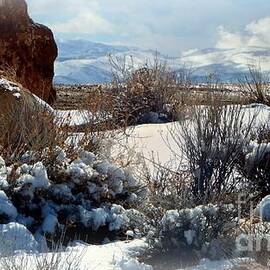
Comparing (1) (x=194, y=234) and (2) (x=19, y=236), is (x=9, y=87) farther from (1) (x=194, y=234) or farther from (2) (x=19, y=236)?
(1) (x=194, y=234)

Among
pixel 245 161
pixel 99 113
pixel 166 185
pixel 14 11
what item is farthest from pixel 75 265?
pixel 14 11

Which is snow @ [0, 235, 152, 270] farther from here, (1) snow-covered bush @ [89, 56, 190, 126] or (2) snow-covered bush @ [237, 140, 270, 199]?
(1) snow-covered bush @ [89, 56, 190, 126]

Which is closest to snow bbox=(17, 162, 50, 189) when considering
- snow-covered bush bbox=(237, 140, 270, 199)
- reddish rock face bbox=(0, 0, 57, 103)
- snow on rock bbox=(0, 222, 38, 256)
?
snow on rock bbox=(0, 222, 38, 256)

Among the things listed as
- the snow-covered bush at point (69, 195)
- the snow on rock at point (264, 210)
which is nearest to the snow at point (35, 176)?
the snow-covered bush at point (69, 195)

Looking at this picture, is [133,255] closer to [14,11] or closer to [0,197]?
[0,197]

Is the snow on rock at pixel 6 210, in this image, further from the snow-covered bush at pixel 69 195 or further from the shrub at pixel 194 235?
the shrub at pixel 194 235

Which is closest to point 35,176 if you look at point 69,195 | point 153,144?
point 69,195

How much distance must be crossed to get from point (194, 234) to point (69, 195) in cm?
237

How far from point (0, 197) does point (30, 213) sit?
0.49m

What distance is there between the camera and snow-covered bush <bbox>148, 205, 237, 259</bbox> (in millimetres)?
6766

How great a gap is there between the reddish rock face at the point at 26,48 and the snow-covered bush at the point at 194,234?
997cm

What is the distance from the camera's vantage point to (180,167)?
10.5 metres

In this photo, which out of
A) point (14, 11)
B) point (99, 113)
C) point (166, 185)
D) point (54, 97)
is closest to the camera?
point (166, 185)

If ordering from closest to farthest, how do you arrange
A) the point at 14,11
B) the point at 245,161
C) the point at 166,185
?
1. the point at 166,185
2. the point at 245,161
3. the point at 14,11
